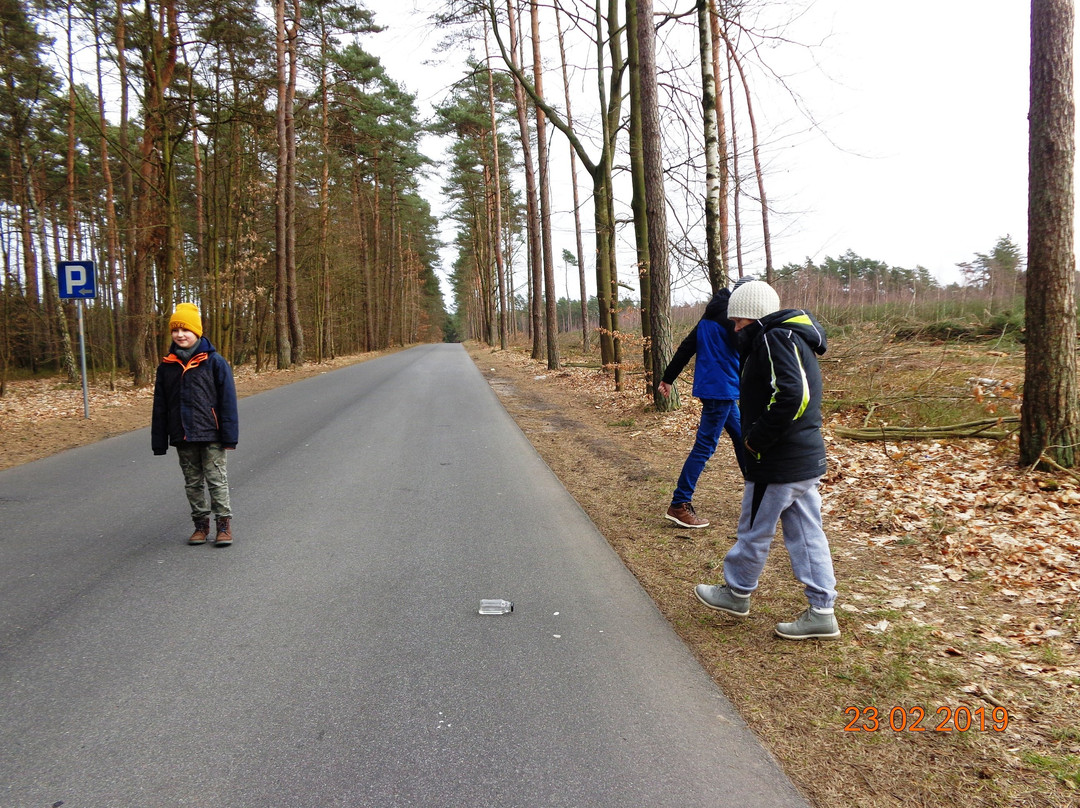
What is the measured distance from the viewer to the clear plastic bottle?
4.03 metres

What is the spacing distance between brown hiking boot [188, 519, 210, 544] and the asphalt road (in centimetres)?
11

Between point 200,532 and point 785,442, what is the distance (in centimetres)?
446

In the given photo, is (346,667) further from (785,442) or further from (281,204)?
(281,204)

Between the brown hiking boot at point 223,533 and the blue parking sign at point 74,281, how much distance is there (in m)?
9.17

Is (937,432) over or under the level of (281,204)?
under

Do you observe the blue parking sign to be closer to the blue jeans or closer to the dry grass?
the dry grass

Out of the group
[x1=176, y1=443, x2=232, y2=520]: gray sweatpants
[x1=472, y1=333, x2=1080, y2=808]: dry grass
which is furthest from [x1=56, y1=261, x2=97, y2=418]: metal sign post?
[x1=472, y1=333, x2=1080, y2=808]: dry grass

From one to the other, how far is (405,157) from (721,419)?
3864 cm

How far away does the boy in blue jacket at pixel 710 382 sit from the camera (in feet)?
18.2

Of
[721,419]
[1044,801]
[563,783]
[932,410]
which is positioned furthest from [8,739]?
[932,410]

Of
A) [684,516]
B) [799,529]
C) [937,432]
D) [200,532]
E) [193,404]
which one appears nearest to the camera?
[799,529]

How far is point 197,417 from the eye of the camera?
524 centimetres

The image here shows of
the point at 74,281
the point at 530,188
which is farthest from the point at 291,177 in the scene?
the point at 74,281

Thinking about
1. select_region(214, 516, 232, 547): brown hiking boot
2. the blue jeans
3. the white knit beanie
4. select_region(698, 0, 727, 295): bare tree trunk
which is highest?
select_region(698, 0, 727, 295): bare tree trunk
